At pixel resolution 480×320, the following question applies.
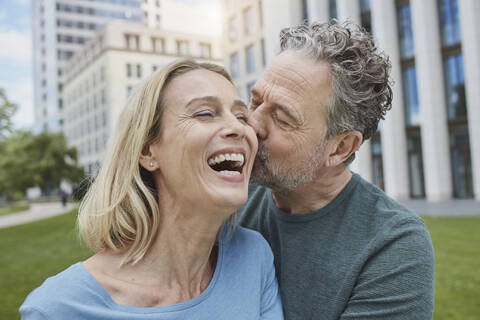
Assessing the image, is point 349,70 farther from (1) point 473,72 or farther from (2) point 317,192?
(1) point 473,72

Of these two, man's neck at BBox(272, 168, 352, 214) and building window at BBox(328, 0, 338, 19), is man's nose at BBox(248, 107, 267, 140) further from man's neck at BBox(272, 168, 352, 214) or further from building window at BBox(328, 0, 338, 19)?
building window at BBox(328, 0, 338, 19)

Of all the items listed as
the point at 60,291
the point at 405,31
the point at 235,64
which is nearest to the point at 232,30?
the point at 235,64

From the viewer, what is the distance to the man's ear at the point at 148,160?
7.42ft

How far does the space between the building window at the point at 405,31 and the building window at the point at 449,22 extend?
176 centimetres

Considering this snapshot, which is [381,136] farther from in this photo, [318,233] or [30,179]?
[30,179]

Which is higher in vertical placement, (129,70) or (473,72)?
(129,70)

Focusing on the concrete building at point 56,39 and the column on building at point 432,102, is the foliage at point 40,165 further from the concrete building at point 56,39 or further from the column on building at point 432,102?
the concrete building at point 56,39

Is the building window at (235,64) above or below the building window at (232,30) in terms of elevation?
below

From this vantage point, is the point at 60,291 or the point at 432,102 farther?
the point at 432,102

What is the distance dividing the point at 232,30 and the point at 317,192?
1524 inches

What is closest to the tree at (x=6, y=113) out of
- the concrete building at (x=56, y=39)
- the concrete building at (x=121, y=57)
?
the concrete building at (x=121, y=57)

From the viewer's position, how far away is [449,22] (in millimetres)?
22906

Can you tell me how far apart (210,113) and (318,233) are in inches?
39.2

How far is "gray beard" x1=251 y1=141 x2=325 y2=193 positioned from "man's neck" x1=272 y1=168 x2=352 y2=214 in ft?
0.15
